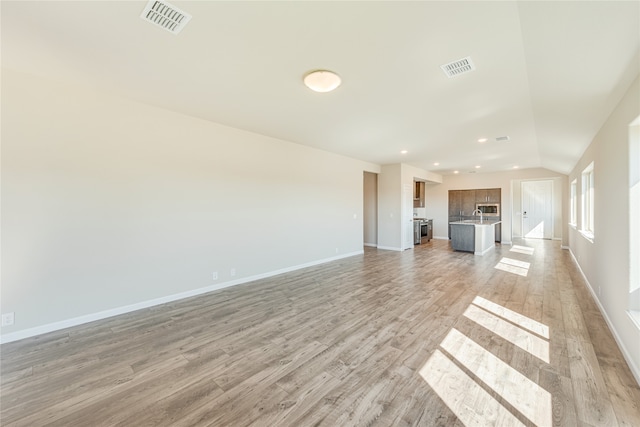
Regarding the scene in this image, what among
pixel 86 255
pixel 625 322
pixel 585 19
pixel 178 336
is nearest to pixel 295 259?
pixel 178 336

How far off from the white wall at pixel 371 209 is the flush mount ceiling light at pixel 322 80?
20.2ft

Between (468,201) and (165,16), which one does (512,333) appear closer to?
(165,16)

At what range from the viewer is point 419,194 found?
10.3 m

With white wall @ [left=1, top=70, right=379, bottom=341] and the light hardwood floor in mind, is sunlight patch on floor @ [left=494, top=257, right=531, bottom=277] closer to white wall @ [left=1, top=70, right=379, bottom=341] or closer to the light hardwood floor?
the light hardwood floor

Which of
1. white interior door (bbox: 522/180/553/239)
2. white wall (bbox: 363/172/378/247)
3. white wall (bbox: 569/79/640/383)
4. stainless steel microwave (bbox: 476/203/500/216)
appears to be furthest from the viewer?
stainless steel microwave (bbox: 476/203/500/216)

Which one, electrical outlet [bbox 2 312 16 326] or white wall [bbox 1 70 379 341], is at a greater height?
white wall [bbox 1 70 379 341]

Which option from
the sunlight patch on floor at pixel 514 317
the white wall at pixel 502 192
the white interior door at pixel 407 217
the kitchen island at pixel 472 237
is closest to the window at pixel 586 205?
the kitchen island at pixel 472 237

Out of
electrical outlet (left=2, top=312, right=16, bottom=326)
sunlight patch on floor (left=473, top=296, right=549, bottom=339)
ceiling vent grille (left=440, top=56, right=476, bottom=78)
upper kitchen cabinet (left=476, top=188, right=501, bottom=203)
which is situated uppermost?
ceiling vent grille (left=440, top=56, right=476, bottom=78)

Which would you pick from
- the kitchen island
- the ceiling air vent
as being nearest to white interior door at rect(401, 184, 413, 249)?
the kitchen island

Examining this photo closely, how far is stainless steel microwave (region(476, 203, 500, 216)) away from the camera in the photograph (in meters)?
10.1

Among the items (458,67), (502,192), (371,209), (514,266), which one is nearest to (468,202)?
(502,192)

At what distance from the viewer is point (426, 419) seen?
1692 mm

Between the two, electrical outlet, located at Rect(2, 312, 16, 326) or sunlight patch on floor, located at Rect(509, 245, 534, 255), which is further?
sunlight patch on floor, located at Rect(509, 245, 534, 255)

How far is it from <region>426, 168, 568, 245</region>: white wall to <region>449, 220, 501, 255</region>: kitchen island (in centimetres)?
226
